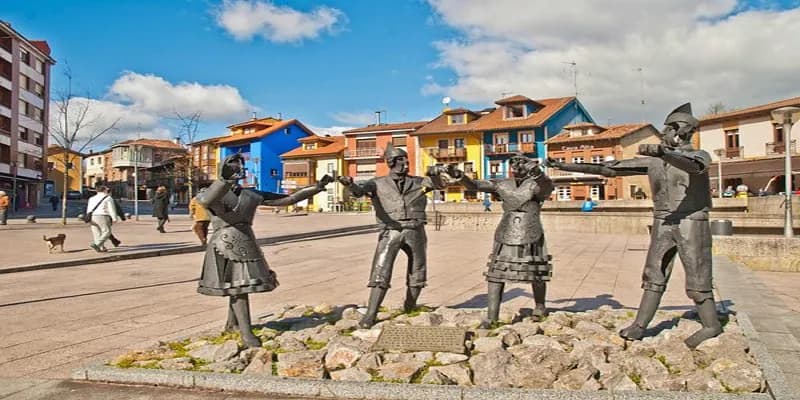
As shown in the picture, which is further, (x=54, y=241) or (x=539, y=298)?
(x=54, y=241)

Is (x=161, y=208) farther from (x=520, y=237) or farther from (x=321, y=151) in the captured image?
(x=321, y=151)

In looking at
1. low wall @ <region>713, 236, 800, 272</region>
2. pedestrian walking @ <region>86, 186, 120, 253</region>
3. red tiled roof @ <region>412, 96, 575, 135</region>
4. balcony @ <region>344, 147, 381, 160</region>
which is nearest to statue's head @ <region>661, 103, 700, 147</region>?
low wall @ <region>713, 236, 800, 272</region>

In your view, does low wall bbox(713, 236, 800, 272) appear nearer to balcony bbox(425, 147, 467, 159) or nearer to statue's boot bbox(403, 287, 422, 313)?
statue's boot bbox(403, 287, 422, 313)

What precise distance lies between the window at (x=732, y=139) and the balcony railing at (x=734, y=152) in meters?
0.30

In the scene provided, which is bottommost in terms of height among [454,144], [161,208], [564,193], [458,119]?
[161,208]

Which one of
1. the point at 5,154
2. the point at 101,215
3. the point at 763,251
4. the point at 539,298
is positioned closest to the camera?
the point at 539,298

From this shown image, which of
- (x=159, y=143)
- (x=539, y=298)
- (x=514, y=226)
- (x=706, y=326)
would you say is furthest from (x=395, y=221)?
(x=159, y=143)

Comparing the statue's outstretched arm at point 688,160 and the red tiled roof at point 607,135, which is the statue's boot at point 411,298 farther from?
the red tiled roof at point 607,135

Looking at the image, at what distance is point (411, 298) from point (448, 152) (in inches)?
1838

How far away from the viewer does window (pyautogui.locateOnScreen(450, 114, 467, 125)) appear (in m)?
53.4

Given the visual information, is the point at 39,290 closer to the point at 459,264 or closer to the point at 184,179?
the point at 459,264

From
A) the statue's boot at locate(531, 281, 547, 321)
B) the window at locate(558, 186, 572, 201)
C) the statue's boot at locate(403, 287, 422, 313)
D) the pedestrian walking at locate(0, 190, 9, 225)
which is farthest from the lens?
the window at locate(558, 186, 572, 201)

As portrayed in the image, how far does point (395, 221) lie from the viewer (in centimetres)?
610

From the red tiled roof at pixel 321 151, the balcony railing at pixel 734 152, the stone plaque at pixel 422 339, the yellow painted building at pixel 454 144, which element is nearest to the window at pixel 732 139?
the balcony railing at pixel 734 152
